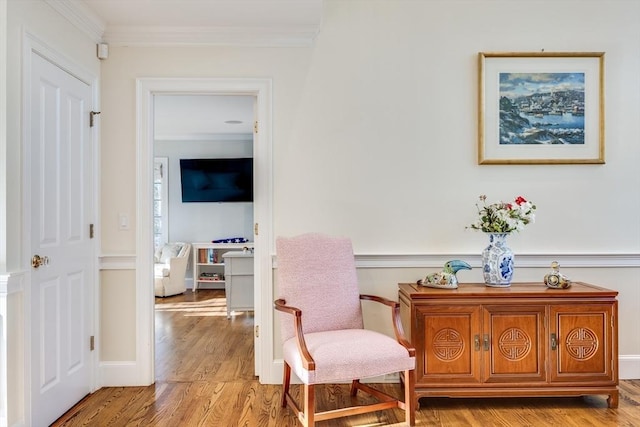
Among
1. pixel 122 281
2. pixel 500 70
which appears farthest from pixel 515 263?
pixel 122 281

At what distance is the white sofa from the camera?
630 cm

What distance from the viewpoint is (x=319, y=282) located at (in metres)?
2.70

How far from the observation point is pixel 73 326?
2680mm

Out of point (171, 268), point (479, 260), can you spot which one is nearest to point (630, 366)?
point (479, 260)

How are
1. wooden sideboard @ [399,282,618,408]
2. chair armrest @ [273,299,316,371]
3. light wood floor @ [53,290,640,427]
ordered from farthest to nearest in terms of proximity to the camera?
wooden sideboard @ [399,282,618,408], light wood floor @ [53,290,640,427], chair armrest @ [273,299,316,371]

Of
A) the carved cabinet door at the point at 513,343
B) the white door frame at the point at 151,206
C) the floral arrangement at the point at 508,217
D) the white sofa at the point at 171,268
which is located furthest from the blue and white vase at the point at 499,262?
the white sofa at the point at 171,268

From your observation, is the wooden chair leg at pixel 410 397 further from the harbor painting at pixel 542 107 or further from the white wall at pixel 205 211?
the white wall at pixel 205 211

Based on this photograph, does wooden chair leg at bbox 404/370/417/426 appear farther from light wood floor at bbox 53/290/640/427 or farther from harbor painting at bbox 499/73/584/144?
harbor painting at bbox 499/73/584/144

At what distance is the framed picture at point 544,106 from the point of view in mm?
3043

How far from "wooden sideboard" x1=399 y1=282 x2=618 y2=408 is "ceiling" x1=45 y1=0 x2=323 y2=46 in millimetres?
1883

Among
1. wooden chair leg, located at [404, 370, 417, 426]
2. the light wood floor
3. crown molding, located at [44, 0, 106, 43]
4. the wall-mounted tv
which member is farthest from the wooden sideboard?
the wall-mounted tv

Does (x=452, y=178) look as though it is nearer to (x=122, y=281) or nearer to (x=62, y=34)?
(x=122, y=281)

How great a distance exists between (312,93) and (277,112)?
10.8 inches

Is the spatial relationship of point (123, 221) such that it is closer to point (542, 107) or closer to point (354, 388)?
point (354, 388)
